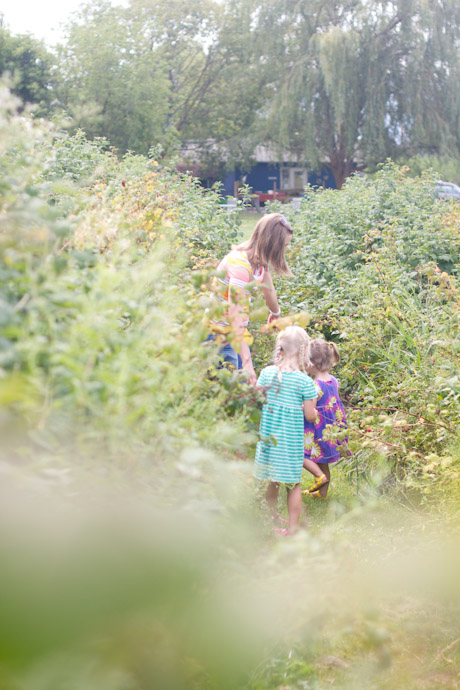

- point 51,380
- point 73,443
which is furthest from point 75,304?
point 73,443

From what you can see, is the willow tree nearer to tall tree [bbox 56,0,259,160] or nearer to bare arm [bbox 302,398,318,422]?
tall tree [bbox 56,0,259,160]

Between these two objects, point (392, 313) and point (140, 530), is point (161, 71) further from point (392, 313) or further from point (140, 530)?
point (140, 530)

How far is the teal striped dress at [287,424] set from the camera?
3.81 meters

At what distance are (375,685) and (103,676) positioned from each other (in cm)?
118

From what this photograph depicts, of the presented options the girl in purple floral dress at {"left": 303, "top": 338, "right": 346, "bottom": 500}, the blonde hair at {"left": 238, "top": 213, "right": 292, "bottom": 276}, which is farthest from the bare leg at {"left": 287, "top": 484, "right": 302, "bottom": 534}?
the blonde hair at {"left": 238, "top": 213, "right": 292, "bottom": 276}

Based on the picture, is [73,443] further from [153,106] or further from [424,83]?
[153,106]

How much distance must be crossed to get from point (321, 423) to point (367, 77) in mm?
24618

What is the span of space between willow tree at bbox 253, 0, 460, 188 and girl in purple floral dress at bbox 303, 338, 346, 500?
23.1m

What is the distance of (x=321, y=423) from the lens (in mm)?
4555

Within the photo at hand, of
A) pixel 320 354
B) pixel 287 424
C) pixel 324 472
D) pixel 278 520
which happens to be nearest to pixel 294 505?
pixel 278 520

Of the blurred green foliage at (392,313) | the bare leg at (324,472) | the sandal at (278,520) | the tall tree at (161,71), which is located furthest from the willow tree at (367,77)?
the sandal at (278,520)

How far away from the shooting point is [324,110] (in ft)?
89.8

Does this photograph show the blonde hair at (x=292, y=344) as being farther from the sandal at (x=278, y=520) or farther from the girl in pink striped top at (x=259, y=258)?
the sandal at (x=278, y=520)

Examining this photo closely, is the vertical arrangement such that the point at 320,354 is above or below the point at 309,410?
above
